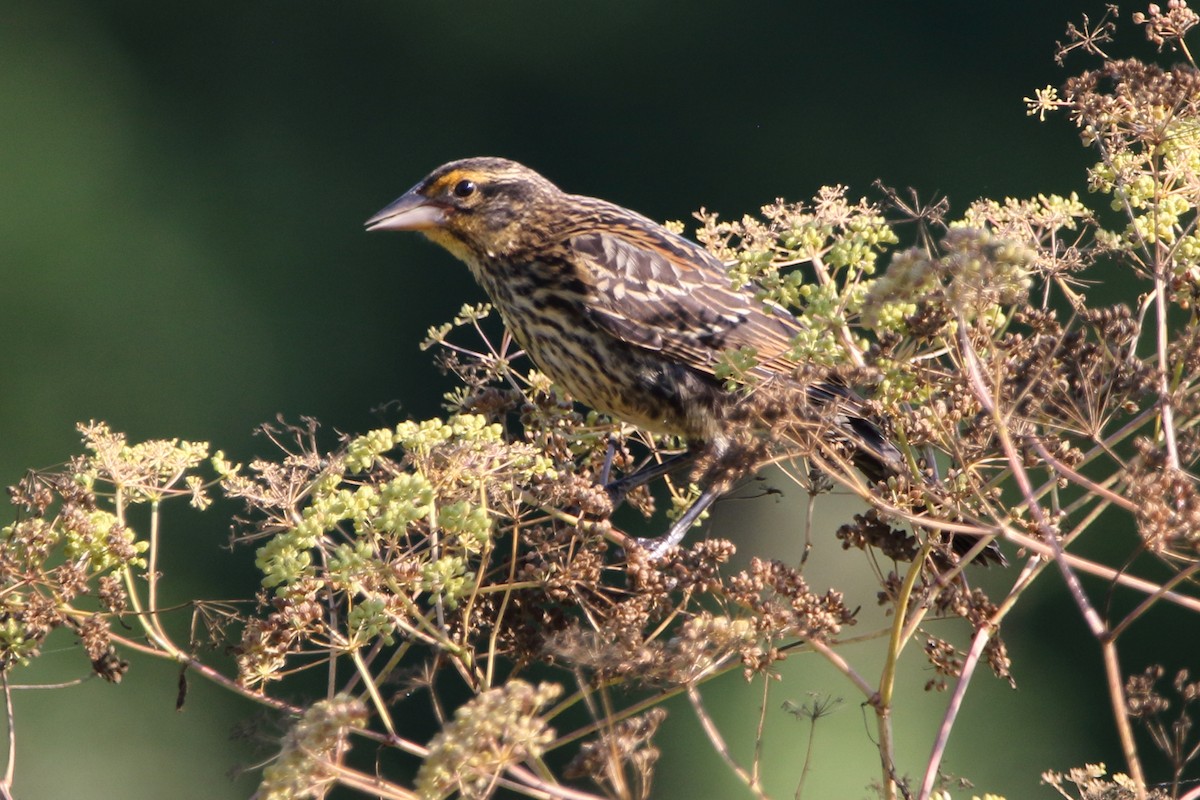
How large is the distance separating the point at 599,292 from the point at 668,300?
0.13 meters

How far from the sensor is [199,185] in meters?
10.4

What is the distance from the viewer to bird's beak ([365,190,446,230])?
308 centimetres

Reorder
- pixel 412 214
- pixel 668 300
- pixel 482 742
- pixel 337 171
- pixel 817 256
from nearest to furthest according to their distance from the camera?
pixel 482 742 < pixel 817 256 < pixel 668 300 < pixel 412 214 < pixel 337 171

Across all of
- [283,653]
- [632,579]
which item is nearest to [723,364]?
[632,579]

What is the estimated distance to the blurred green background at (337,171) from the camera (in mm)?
8844

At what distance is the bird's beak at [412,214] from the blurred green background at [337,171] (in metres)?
4.83

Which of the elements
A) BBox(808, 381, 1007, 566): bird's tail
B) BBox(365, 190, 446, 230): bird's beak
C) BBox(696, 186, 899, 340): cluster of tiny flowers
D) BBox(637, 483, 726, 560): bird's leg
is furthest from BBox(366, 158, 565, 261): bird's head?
BBox(696, 186, 899, 340): cluster of tiny flowers

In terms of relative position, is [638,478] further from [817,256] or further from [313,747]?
[313,747]

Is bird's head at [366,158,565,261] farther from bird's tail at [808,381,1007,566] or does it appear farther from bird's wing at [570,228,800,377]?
bird's tail at [808,381,1007,566]

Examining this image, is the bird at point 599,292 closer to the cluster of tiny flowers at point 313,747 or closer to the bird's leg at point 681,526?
the bird's leg at point 681,526

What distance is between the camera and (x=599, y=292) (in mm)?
3029

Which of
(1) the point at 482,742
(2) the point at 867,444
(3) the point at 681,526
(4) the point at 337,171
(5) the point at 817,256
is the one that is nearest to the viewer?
(1) the point at 482,742

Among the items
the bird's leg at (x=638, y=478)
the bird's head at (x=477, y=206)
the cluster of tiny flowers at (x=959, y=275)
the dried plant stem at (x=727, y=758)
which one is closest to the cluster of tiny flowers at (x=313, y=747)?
the dried plant stem at (x=727, y=758)

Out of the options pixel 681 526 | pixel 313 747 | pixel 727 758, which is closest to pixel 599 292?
pixel 681 526
